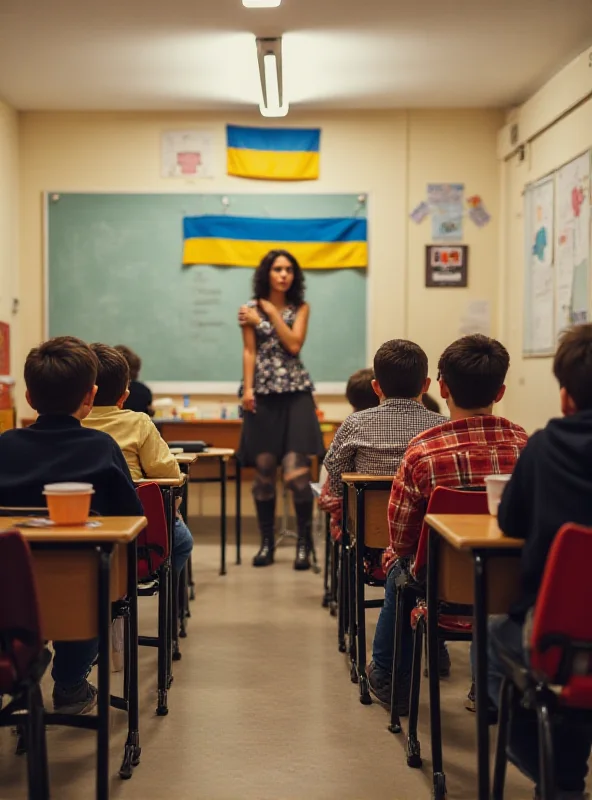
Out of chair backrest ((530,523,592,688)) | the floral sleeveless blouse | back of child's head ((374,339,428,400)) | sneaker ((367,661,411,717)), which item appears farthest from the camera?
the floral sleeveless blouse

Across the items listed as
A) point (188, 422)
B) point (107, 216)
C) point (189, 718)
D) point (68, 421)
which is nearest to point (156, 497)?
point (68, 421)

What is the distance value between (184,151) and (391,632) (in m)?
4.37

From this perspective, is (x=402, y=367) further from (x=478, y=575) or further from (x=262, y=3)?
(x=262, y=3)

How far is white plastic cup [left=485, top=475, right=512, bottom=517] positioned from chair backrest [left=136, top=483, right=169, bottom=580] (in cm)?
101

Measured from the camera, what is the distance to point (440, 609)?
2051 millimetres

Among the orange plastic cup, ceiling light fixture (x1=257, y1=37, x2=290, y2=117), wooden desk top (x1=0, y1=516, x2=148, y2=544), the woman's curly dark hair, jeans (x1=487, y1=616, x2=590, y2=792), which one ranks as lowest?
jeans (x1=487, y1=616, x2=590, y2=792)

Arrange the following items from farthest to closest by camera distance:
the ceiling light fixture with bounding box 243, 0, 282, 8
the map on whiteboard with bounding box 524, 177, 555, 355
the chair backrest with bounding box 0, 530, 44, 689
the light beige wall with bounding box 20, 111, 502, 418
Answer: the light beige wall with bounding box 20, 111, 502, 418 → the map on whiteboard with bounding box 524, 177, 555, 355 → the ceiling light fixture with bounding box 243, 0, 282, 8 → the chair backrest with bounding box 0, 530, 44, 689

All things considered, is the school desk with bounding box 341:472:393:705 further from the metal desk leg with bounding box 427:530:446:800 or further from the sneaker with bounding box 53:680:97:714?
the sneaker with bounding box 53:680:97:714

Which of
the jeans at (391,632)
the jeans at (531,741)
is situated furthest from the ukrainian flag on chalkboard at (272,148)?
the jeans at (531,741)

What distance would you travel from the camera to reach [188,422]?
556cm

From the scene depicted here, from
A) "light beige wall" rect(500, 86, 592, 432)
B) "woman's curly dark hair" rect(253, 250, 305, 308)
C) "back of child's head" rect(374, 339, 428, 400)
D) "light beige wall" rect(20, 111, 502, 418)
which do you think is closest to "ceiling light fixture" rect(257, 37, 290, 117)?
"light beige wall" rect(20, 111, 502, 418)

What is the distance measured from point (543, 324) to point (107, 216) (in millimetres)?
3038

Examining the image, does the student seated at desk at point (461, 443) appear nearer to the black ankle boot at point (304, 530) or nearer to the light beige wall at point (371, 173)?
the black ankle boot at point (304, 530)

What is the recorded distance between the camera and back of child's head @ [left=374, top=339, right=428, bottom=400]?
2.75 meters
